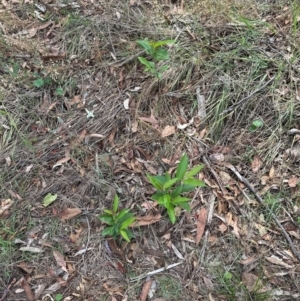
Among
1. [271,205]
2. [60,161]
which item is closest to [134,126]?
[60,161]

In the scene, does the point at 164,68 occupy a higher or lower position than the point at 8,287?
higher

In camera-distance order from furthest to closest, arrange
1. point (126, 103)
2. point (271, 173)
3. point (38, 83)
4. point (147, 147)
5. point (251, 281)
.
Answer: point (38, 83) < point (126, 103) < point (147, 147) < point (271, 173) < point (251, 281)

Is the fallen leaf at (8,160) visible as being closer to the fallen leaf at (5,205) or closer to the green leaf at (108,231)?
the fallen leaf at (5,205)

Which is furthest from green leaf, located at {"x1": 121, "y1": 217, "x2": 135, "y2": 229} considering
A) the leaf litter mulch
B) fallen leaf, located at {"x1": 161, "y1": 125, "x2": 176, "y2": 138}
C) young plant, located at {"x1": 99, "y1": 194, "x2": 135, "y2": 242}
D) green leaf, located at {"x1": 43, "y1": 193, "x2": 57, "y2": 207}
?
fallen leaf, located at {"x1": 161, "y1": 125, "x2": 176, "y2": 138}

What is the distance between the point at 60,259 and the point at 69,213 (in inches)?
10.0

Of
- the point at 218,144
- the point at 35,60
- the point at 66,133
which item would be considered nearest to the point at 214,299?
the point at 218,144

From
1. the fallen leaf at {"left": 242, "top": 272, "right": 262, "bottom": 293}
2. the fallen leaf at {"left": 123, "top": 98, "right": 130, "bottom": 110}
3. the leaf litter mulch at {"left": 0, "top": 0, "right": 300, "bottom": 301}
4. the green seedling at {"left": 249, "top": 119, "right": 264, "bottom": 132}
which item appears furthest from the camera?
the fallen leaf at {"left": 123, "top": 98, "right": 130, "bottom": 110}

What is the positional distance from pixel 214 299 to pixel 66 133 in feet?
4.25

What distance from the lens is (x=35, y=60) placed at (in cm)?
278

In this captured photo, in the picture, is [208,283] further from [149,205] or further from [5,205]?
[5,205]

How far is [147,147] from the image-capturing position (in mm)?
2412

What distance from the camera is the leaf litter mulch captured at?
2.12 metres

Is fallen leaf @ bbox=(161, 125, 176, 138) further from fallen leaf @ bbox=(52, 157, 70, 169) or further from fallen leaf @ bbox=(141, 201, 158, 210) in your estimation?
fallen leaf @ bbox=(52, 157, 70, 169)

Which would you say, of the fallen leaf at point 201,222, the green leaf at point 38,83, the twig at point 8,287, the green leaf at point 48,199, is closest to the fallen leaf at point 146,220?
the fallen leaf at point 201,222
